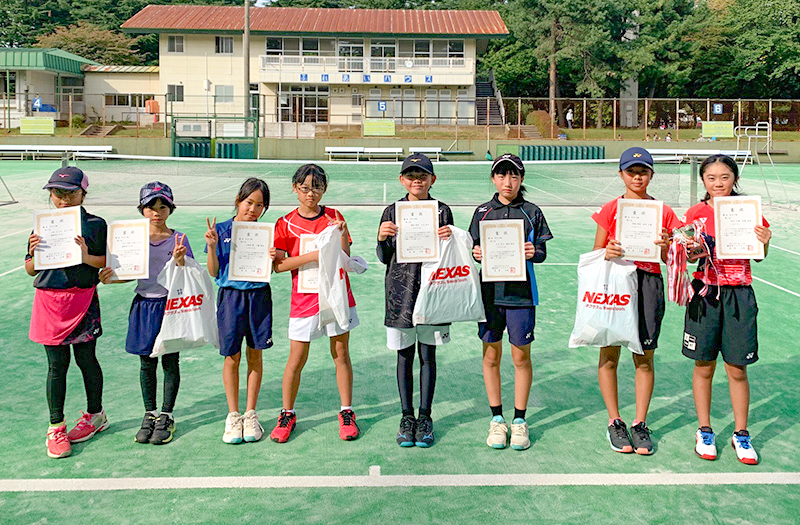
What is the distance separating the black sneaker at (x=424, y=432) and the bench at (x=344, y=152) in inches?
1237

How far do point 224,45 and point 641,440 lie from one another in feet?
169

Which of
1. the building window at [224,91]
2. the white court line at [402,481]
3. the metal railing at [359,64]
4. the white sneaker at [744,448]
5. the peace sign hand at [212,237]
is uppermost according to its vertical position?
the metal railing at [359,64]

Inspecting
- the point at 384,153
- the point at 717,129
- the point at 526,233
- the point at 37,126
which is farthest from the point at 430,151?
the point at 526,233

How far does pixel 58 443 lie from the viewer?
15.4ft

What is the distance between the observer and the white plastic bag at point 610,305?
4.69 metres

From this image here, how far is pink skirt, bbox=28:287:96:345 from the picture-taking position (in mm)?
4766

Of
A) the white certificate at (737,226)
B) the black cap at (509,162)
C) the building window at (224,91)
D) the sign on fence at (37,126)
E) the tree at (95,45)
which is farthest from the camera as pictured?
the tree at (95,45)

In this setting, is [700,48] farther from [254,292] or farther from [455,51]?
[254,292]

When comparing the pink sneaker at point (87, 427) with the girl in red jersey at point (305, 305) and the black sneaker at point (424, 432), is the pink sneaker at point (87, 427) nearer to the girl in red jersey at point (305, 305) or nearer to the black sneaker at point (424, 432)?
the girl in red jersey at point (305, 305)

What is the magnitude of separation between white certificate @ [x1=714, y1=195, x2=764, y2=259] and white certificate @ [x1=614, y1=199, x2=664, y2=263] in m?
0.33

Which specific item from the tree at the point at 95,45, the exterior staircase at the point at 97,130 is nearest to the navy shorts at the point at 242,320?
the exterior staircase at the point at 97,130

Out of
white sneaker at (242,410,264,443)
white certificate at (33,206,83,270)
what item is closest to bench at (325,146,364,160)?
white sneaker at (242,410,264,443)

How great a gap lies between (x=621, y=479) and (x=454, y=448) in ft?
3.36

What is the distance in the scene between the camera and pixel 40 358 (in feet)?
22.0
